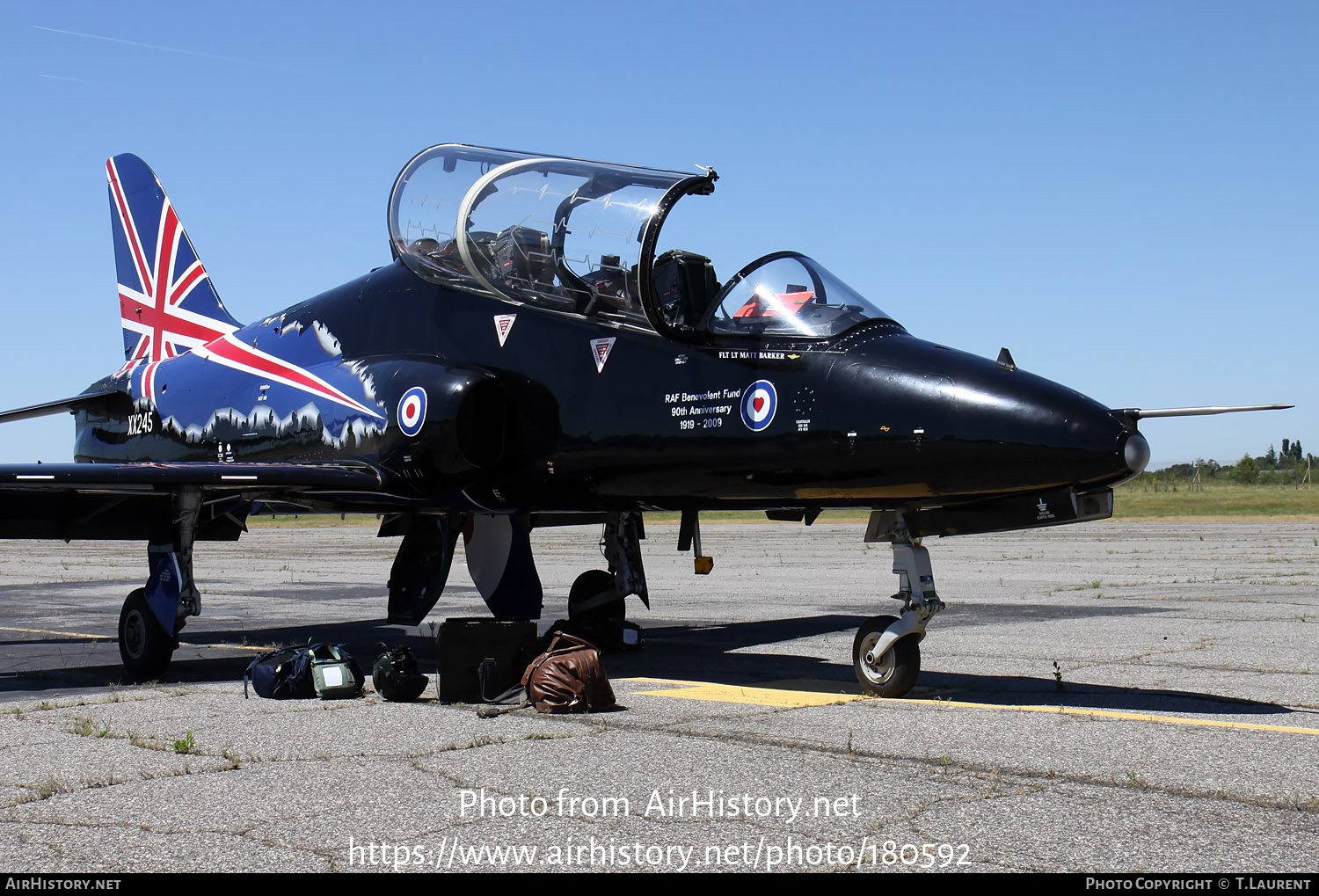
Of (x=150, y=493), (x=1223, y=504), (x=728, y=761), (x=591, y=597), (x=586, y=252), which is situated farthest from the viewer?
(x=1223, y=504)

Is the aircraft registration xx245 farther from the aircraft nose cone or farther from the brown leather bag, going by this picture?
the brown leather bag

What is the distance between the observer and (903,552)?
8.07 m

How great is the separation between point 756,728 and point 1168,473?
106634mm

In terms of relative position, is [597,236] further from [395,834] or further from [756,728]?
[395,834]

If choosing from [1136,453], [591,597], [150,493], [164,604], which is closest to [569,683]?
[1136,453]

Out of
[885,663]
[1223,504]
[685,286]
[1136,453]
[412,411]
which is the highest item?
[685,286]

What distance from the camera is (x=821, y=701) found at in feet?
26.5

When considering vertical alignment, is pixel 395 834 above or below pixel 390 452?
below

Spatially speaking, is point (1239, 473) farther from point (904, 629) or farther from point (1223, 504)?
point (904, 629)

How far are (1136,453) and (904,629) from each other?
77.3 inches

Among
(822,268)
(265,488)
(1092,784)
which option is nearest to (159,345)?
(265,488)

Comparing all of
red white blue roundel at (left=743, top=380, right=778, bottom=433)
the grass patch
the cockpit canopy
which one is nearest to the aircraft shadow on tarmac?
red white blue roundel at (left=743, top=380, right=778, bottom=433)

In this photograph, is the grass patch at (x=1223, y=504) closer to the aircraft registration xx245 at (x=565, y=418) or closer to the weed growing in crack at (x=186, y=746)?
the aircraft registration xx245 at (x=565, y=418)

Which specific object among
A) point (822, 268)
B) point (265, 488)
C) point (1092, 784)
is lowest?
point (1092, 784)
